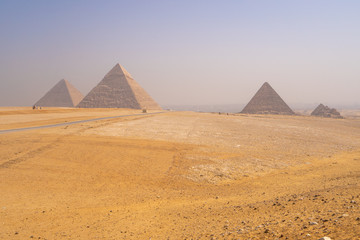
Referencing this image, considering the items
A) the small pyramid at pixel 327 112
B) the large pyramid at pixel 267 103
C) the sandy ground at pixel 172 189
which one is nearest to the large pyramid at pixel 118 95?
the large pyramid at pixel 267 103

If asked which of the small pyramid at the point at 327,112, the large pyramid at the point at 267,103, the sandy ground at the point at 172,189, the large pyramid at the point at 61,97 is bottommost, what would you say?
the sandy ground at the point at 172,189

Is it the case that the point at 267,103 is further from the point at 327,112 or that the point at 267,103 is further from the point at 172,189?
the point at 172,189

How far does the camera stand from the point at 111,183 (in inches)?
352

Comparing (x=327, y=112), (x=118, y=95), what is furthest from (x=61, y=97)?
(x=327, y=112)

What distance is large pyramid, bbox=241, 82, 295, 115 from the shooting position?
75562mm

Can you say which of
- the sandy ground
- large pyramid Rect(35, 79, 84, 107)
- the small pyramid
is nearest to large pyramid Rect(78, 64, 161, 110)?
large pyramid Rect(35, 79, 84, 107)

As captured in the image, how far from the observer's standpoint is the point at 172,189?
8328 millimetres

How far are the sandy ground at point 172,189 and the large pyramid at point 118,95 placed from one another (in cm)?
7283

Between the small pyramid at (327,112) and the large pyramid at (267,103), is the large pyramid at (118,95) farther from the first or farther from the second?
the small pyramid at (327,112)

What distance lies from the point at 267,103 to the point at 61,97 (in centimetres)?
8675

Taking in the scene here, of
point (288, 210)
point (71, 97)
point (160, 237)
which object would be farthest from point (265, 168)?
point (71, 97)

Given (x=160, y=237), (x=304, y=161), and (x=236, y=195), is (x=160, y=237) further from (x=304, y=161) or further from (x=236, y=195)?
(x=304, y=161)

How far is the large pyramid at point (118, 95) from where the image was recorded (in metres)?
88.1

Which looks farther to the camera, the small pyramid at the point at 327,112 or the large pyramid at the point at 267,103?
the large pyramid at the point at 267,103
